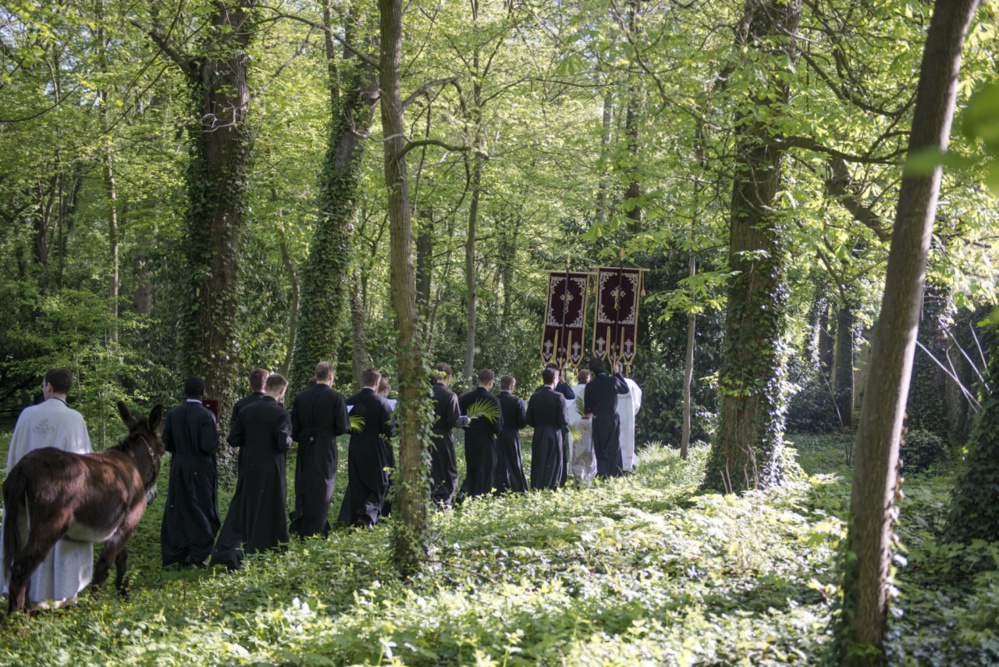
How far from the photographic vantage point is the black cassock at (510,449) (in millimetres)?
14859

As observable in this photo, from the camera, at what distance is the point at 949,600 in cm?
619

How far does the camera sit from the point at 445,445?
13906 millimetres

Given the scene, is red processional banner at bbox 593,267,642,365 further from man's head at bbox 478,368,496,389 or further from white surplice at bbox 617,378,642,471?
man's head at bbox 478,368,496,389

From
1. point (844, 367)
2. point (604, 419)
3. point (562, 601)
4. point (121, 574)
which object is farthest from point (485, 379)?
point (844, 367)

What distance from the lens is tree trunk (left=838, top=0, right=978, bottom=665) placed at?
14.8ft

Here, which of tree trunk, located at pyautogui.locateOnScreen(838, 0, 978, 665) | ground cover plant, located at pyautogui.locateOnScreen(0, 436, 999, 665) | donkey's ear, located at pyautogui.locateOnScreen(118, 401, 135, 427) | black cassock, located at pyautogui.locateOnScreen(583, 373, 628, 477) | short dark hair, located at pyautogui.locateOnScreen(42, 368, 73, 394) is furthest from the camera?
black cassock, located at pyautogui.locateOnScreen(583, 373, 628, 477)

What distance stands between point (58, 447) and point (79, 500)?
1.07 metres

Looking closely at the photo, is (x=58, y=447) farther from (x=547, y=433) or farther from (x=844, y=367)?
(x=844, y=367)

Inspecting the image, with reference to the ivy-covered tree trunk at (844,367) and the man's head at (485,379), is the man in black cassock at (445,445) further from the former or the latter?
the ivy-covered tree trunk at (844,367)

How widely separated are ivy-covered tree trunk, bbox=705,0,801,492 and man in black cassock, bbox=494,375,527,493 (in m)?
3.84

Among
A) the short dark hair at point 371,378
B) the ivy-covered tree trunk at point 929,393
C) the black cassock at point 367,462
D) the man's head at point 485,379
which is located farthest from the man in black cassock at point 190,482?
the ivy-covered tree trunk at point 929,393

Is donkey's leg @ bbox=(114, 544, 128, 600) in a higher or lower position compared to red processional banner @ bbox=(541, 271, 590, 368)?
lower

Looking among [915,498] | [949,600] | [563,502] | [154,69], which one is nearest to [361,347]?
[154,69]

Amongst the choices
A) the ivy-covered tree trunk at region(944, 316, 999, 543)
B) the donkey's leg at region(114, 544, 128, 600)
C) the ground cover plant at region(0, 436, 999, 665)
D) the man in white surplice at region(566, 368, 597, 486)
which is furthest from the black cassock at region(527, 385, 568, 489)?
the ivy-covered tree trunk at region(944, 316, 999, 543)
